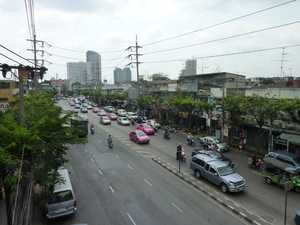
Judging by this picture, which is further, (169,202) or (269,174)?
(269,174)

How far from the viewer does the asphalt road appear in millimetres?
11969

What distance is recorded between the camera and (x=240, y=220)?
1165 centimetres

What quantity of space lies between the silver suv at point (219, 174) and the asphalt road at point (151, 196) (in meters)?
0.47

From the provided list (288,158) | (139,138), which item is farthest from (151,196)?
(139,138)

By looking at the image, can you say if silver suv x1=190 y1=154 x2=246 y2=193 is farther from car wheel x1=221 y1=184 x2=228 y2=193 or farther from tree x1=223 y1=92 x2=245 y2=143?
tree x1=223 y1=92 x2=245 y2=143

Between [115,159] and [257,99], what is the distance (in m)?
14.3

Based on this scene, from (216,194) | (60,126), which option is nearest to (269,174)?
(216,194)

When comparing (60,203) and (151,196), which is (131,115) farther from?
(60,203)

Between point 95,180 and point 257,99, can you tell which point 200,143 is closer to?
point 257,99

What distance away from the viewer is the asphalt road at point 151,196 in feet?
39.3

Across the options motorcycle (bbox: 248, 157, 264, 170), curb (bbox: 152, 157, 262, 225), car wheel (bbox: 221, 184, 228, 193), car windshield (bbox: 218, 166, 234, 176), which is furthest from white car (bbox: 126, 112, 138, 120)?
car wheel (bbox: 221, 184, 228, 193)

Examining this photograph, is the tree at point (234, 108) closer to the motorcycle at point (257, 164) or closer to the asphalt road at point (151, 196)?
the asphalt road at point (151, 196)

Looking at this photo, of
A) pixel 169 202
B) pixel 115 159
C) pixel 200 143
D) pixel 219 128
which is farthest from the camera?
pixel 219 128

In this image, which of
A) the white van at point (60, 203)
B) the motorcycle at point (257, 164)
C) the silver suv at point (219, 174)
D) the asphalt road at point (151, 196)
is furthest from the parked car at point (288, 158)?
the white van at point (60, 203)
